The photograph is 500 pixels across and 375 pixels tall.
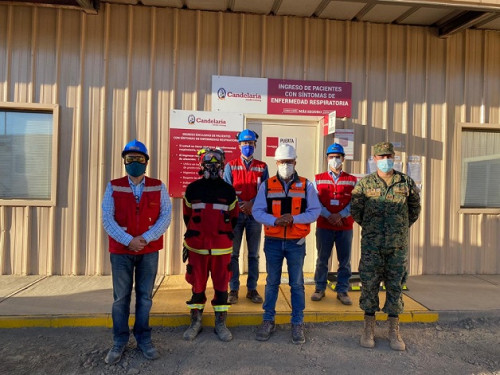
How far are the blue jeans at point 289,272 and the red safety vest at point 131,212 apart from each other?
4.13 feet

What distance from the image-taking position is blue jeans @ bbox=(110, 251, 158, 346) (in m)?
3.34

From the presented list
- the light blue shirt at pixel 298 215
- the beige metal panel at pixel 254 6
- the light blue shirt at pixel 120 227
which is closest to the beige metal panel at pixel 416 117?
the beige metal panel at pixel 254 6

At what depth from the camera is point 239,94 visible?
5.81 metres

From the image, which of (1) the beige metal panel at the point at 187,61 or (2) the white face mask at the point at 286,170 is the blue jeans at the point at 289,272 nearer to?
(2) the white face mask at the point at 286,170

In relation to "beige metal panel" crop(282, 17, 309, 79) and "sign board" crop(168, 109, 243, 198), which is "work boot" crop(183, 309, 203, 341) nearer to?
"sign board" crop(168, 109, 243, 198)

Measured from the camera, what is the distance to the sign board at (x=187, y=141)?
5.71 metres

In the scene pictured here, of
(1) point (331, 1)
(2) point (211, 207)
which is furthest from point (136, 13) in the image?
(2) point (211, 207)

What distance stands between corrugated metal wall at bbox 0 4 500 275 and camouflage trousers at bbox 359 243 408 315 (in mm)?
2430

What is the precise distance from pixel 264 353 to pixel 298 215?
4.70 ft

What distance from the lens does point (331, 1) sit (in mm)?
5426

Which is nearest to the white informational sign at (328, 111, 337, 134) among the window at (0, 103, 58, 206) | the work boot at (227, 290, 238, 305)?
the work boot at (227, 290, 238, 305)

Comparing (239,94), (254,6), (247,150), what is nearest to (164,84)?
(239,94)

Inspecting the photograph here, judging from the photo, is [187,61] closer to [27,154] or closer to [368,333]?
[27,154]

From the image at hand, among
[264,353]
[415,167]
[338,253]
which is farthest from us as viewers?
[415,167]
